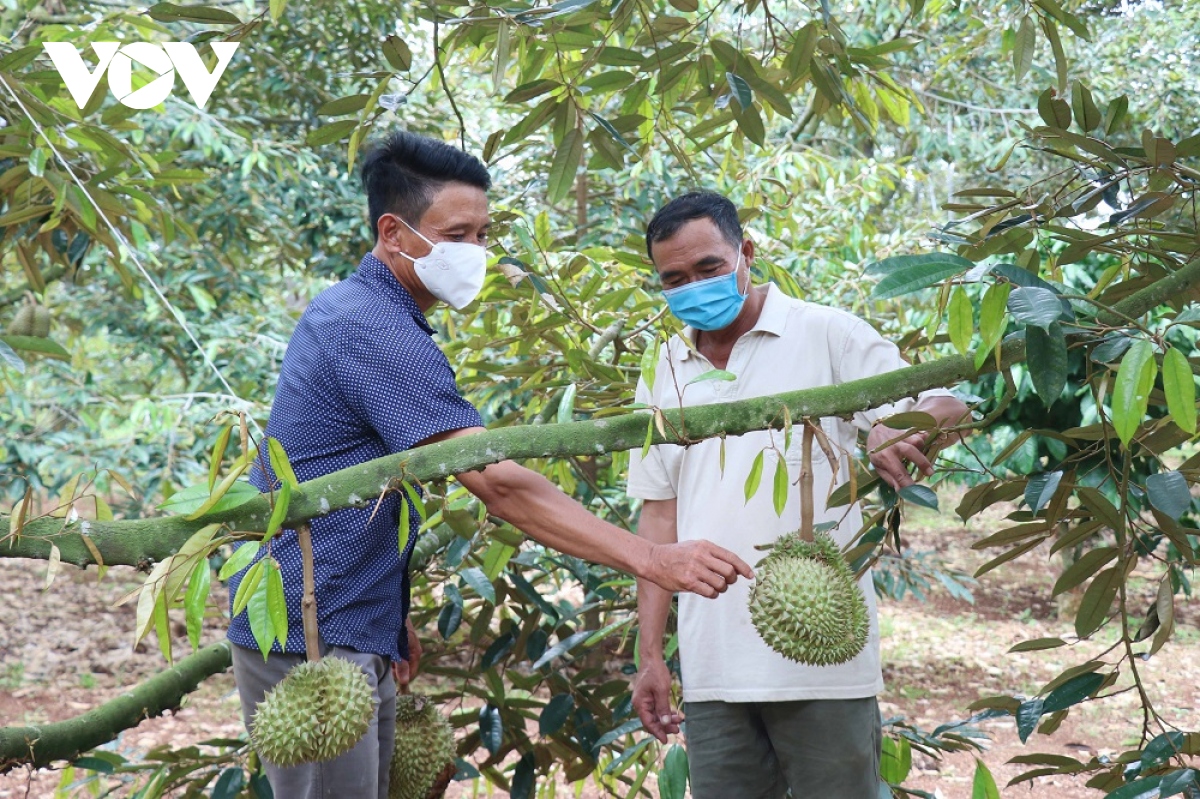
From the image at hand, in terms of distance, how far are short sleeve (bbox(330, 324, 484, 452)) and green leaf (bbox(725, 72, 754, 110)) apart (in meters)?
0.83

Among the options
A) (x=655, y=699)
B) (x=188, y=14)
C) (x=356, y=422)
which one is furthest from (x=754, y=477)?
(x=188, y=14)

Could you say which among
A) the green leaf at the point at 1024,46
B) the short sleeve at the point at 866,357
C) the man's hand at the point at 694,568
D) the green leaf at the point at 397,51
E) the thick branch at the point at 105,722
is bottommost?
the thick branch at the point at 105,722

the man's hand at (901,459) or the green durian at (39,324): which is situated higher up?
the green durian at (39,324)

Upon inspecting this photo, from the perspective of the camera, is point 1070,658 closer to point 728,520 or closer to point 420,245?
point 728,520

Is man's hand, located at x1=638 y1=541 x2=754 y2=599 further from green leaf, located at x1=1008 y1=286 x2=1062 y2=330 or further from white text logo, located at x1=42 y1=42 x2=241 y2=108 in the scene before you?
white text logo, located at x1=42 y1=42 x2=241 y2=108

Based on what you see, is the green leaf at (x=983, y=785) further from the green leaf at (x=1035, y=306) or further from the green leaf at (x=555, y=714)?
the green leaf at (x=1035, y=306)

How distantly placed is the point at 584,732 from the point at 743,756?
2.23ft

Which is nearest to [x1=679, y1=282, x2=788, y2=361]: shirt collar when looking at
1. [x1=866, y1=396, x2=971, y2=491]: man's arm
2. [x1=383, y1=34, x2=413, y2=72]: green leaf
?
[x1=866, y1=396, x2=971, y2=491]: man's arm

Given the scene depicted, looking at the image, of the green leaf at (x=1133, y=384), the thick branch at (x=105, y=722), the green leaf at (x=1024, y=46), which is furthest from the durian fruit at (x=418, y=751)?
the green leaf at (x=1024, y=46)

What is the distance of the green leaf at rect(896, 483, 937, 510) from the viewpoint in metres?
1.42

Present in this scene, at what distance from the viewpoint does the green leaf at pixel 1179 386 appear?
109cm

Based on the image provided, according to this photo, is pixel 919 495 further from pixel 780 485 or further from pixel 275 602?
pixel 275 602

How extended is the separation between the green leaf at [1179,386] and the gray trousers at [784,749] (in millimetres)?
930

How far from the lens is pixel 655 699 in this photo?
6.69 ft
